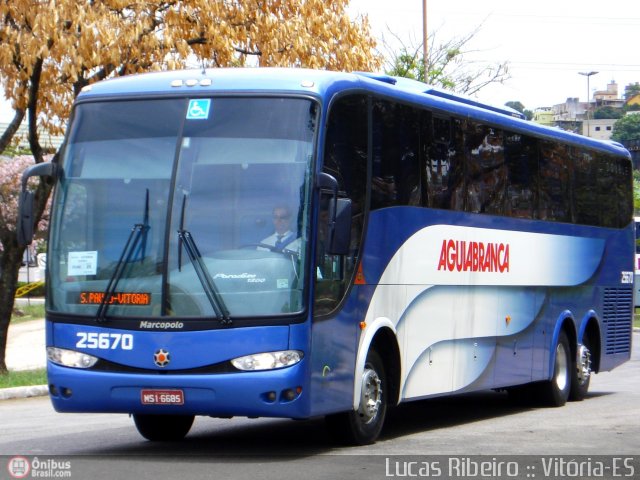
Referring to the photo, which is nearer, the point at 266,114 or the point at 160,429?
the point at 266,114

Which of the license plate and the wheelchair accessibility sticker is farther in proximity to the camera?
the wheelchair accessibility sticker

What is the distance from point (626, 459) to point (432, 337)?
3005mm

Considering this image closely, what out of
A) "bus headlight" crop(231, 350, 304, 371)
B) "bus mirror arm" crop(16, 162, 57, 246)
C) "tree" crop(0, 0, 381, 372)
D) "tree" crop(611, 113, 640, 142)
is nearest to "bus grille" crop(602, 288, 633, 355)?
"tree" crop(0, 0, 381, 372)

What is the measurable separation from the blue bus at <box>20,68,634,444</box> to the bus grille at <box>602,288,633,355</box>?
6097 millimetres

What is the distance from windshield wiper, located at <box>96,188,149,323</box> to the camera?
10438mm

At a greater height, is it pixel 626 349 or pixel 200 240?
pixel 200 240

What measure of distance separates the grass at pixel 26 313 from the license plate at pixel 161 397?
30991 mm

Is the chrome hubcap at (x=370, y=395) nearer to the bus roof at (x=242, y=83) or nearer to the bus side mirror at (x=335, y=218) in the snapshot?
the bus side mirror at (x=335, y=218)

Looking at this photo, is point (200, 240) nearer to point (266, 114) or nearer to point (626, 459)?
point (266, 114)

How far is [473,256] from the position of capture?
13.9 meters

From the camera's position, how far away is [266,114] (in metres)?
10.6

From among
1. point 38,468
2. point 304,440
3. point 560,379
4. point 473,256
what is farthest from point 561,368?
point 38,468

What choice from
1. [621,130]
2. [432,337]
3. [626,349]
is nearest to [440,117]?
[432,337]

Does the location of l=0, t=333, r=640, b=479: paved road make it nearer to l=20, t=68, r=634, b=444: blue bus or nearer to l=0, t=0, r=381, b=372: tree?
l=20, t=68, r=634, b=444: blue bus
